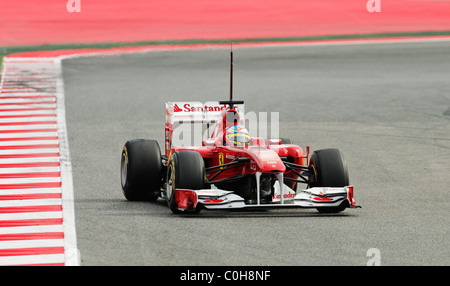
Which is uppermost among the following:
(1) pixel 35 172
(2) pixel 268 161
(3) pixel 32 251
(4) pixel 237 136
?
(4) pixel 237 136

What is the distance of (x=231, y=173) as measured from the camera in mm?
13383

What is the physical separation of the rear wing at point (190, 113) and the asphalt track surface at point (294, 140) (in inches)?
52.6

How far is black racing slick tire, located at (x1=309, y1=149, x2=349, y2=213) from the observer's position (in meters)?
13.0

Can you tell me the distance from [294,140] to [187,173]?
8.42 metres

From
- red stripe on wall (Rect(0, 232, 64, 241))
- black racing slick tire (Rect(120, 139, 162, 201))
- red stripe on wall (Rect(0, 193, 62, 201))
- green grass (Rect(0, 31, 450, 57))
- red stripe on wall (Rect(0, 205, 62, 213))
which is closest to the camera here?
red stripe on wall (Rect(0, 232, 64, 241))

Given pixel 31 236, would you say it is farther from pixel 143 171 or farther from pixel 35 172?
pixel 35 172

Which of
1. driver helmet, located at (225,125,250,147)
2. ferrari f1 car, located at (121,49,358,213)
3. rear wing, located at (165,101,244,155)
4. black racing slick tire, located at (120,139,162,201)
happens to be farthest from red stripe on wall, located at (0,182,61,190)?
driver helmet, located at (225,125,250,147)

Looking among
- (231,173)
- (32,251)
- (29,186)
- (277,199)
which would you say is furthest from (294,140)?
(32,251)

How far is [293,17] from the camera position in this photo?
39969 mm

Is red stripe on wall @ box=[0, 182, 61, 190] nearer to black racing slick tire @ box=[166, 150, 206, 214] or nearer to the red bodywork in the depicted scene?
the red bodywork

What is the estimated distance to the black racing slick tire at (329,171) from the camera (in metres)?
13.0

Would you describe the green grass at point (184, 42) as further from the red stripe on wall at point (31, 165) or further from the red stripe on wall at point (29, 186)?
the red stripe on wall at point (29, 186)

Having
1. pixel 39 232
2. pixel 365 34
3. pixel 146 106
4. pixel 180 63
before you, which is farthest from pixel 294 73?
pixel 39 232

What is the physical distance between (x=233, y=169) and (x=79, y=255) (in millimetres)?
3652
